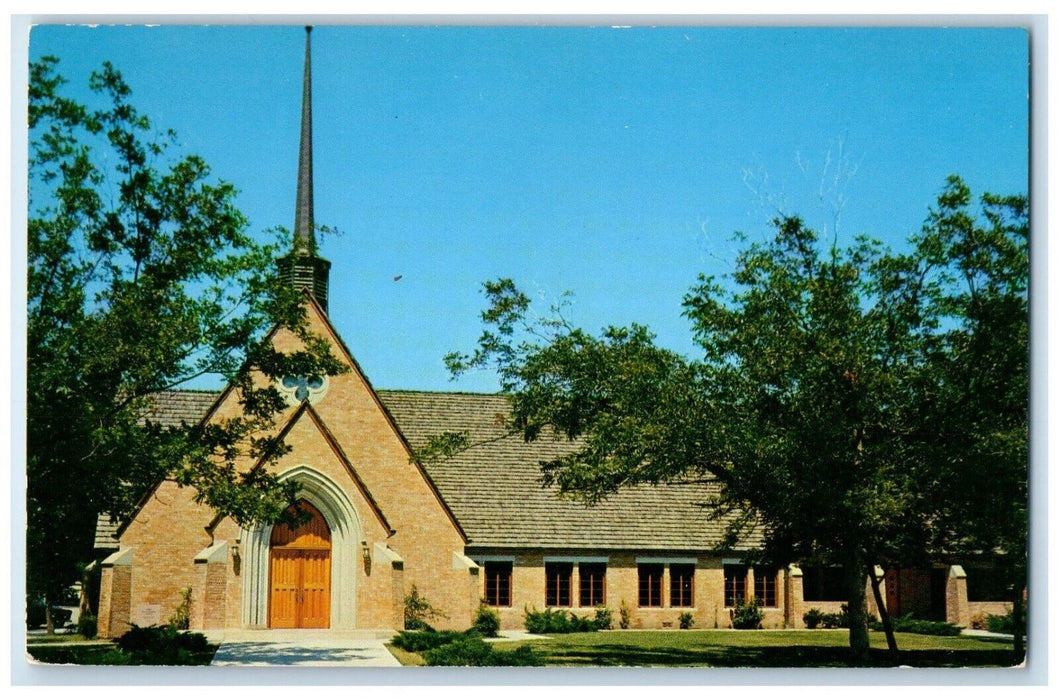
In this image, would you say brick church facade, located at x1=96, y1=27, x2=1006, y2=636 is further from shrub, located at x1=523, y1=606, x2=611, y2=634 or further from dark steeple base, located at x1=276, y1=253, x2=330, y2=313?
shrub, located at x1=523, y1=606, x2=611, y2=634

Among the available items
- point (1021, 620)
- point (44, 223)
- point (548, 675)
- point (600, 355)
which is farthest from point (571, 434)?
point (44, 223)

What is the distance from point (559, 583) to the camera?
1127 inches

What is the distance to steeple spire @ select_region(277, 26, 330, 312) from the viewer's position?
1928 cm

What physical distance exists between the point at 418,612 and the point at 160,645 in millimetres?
6385

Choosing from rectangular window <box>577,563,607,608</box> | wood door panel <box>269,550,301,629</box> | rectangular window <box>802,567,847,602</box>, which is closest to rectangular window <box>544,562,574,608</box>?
rectangular window <box>577,563,607,608</box>

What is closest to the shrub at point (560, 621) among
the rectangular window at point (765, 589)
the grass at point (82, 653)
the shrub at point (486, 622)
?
the shrub at point (486, 622)

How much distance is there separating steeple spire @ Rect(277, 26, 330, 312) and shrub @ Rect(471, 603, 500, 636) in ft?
27.4

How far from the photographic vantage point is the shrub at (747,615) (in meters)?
26.1

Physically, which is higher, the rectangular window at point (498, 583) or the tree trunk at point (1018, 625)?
the tree trunk at point (1018, 625)

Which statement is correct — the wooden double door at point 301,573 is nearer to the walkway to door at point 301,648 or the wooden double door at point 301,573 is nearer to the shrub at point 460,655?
the walkway to door at point 301,648

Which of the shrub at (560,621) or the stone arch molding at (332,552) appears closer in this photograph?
the stone arch molding at (332,552)

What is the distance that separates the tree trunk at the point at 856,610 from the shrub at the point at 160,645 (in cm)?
1005

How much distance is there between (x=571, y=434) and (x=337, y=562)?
6926 mm

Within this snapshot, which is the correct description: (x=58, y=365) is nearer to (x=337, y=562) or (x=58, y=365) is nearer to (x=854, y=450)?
(x=337, y=562)
